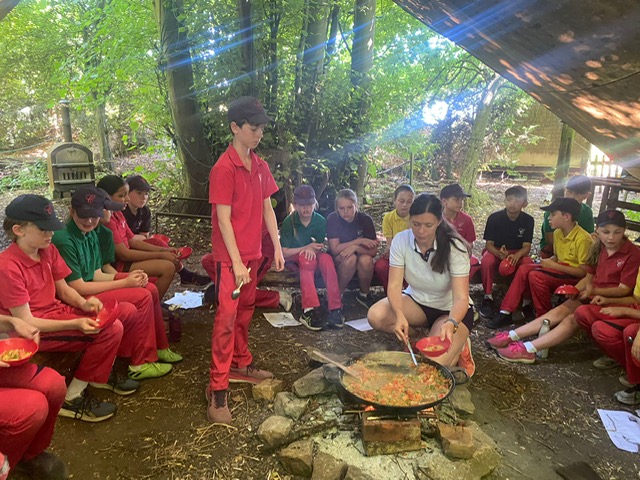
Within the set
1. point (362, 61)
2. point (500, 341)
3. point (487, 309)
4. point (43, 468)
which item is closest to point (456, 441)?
point (500, 341)

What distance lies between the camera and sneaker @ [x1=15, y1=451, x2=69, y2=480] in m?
2.26

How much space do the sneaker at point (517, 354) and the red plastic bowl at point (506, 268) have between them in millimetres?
1016

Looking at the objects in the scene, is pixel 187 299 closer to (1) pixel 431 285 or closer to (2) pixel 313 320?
(2) pixel 313 320

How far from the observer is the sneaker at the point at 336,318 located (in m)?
4.30

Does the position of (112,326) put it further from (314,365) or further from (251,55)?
(251,55)

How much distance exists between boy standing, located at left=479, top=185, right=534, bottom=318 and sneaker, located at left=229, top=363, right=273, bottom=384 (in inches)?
105

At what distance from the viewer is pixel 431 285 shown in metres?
3.28

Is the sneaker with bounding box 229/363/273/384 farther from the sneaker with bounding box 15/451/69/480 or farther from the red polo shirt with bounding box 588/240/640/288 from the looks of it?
the red polo shirt with bounding box 588/240/640/288

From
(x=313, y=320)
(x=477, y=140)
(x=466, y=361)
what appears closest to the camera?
(x=466, y=361)

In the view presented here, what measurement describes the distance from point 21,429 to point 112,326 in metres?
0.87

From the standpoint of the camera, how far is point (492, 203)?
10945 millimetres

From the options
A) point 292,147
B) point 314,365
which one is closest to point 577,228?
point 314,365

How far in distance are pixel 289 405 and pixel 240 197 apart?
4.62ft

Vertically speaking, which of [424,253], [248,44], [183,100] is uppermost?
[248,44]
